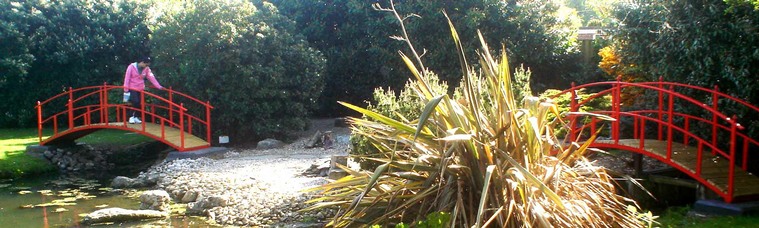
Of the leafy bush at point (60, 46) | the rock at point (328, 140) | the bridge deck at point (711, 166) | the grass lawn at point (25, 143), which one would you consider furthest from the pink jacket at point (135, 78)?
the bridge deck at point (711, 166)

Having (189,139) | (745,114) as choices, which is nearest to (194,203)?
(189,139)

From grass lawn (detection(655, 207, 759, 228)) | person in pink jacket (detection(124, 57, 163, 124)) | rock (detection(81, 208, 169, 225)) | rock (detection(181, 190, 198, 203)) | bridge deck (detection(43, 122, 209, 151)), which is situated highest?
person in pink jacket (detection(124, 57, 163, 124))

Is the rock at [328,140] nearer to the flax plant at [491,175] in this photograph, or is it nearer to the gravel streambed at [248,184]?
the gravel streambed at [248,184]

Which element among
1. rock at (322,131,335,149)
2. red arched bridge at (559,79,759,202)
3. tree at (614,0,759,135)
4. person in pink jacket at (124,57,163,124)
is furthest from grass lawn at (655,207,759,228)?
person in pink jacket at (124,57,163,124)

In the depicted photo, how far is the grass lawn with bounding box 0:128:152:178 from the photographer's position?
13344 mm

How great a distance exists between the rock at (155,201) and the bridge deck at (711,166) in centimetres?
570

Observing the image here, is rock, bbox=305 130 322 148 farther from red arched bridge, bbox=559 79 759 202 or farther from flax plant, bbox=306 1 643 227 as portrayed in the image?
flax plant, bbox=306 1 643 227

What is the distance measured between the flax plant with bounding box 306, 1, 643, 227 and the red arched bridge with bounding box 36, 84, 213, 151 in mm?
8247

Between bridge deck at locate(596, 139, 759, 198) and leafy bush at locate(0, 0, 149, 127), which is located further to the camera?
leafy bush at locate(0, 0, 149, 127)

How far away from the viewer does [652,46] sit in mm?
10055

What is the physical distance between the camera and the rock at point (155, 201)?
10336 millimetres

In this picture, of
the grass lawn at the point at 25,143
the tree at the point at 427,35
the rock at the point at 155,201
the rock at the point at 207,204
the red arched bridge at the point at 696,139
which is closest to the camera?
the red arched bridge at the point at 696,139

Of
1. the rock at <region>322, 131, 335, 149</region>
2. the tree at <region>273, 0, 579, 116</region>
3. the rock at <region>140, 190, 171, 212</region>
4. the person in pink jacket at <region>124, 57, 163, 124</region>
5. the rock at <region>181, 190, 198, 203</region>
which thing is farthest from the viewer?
the tree at <region>273, 0, 579, 116</region>

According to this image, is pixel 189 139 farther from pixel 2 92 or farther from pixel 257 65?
pixel 2 92
